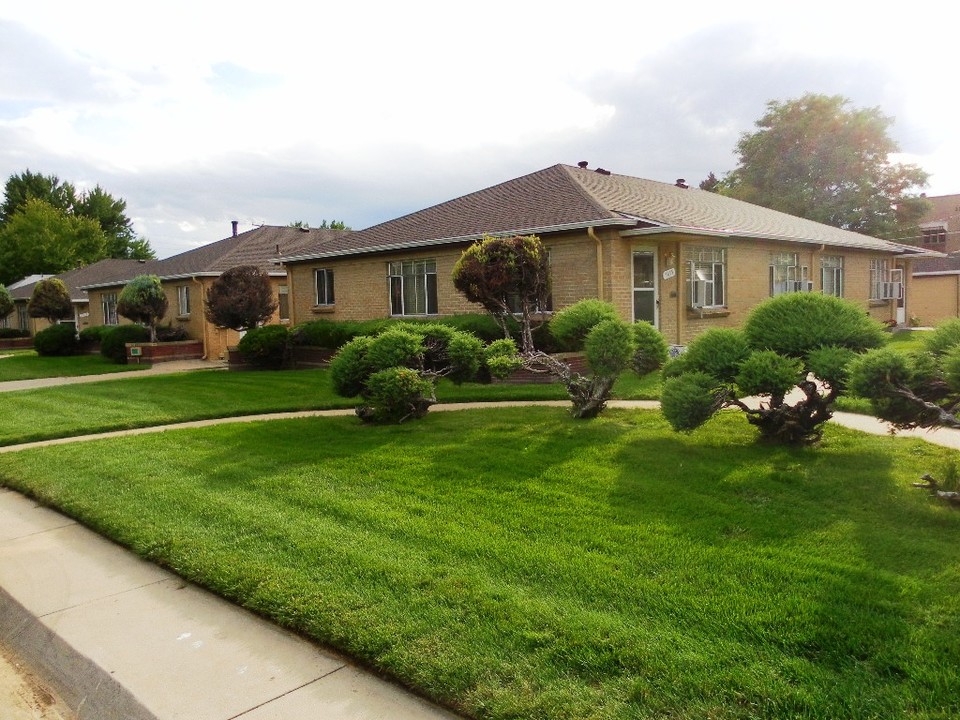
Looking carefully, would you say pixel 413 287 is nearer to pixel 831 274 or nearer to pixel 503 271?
pixel 503 271

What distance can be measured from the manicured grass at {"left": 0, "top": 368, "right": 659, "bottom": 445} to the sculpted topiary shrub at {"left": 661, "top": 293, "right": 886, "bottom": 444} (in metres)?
3.67

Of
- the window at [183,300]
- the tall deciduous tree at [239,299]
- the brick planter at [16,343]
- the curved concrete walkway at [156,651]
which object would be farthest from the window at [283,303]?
the curved concrete walkway at [156,651]

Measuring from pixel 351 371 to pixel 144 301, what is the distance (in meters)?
16.7

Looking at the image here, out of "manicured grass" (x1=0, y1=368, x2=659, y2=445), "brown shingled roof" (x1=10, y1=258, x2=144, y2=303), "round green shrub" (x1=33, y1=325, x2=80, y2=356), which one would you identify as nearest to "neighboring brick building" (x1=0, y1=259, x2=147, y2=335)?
"brown shingled roof" (x1=10, y1=258, x2=144, y2=303)

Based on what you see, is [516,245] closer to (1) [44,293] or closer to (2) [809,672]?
(2) [809,672]

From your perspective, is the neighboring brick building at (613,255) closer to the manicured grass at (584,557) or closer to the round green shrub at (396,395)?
the round green shrub at (396,395)

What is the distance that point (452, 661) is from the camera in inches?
138

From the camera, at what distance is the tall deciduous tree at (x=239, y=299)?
2061 centimetres

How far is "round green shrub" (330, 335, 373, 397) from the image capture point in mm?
9594

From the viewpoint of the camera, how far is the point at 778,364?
704 cm

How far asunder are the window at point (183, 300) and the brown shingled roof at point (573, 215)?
6426 millimetres

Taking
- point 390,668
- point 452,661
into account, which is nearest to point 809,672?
point 452,661

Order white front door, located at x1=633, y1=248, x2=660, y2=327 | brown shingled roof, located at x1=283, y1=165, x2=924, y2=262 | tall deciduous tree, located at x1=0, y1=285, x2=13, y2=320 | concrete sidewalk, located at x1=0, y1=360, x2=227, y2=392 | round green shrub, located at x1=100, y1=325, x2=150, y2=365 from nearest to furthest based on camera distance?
brown shingled roof, located at x1=283, y1=165, x2=924, y2=262 → white front door, located at x1=633, y1=248, x2=660, y2=327 → concrete sidewalk, located at x1=0, y1=360, x2=227, y2=392 → round green shrub, located at x1=100, y1=325, x2=150, y2=365 → tall deciduous tree, located at x1=0, y1=285, x2=13, y2=320

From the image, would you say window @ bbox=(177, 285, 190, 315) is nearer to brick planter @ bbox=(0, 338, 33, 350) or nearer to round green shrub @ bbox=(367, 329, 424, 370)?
brick planter @ bbox=(0, 338, 33, 350)
